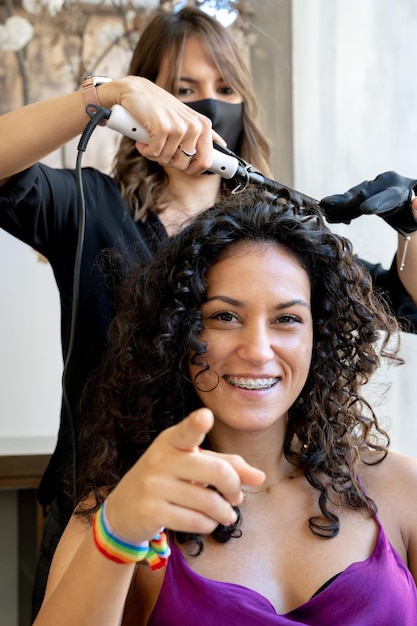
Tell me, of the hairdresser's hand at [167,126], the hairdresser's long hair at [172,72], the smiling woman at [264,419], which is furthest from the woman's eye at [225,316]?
the hairdresser's long hair at [172,72]

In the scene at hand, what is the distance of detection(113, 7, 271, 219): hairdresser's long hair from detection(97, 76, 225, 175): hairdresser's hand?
0.38 m

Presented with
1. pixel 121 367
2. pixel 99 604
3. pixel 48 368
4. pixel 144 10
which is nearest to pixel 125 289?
pixel 121 367

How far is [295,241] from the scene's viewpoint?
1390mm

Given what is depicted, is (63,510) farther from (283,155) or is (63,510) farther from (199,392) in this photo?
(283,155)

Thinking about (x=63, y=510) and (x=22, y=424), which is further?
(x=22, y=424)

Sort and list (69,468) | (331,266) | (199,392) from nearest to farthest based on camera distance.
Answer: (199,392) → (331,266) → (69,468)

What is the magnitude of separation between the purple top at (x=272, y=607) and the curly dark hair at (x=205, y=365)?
0.08 m

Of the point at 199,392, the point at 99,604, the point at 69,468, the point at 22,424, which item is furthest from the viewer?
the point at 22,424

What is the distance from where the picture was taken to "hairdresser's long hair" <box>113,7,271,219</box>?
1.72 metres

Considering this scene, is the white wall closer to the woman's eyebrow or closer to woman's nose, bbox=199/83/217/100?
woman's nose, bbox=199/83/217/100

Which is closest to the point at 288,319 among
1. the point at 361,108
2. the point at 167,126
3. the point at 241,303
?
the point at 241,303

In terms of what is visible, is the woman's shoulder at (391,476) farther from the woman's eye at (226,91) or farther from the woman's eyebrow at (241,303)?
the woman's eye at (226,91)

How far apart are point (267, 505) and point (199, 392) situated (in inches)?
9.2

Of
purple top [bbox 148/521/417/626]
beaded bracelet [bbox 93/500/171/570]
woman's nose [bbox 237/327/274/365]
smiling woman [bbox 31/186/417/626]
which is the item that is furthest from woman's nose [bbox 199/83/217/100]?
beaded bracelet [bbox 93/500/171/570]
